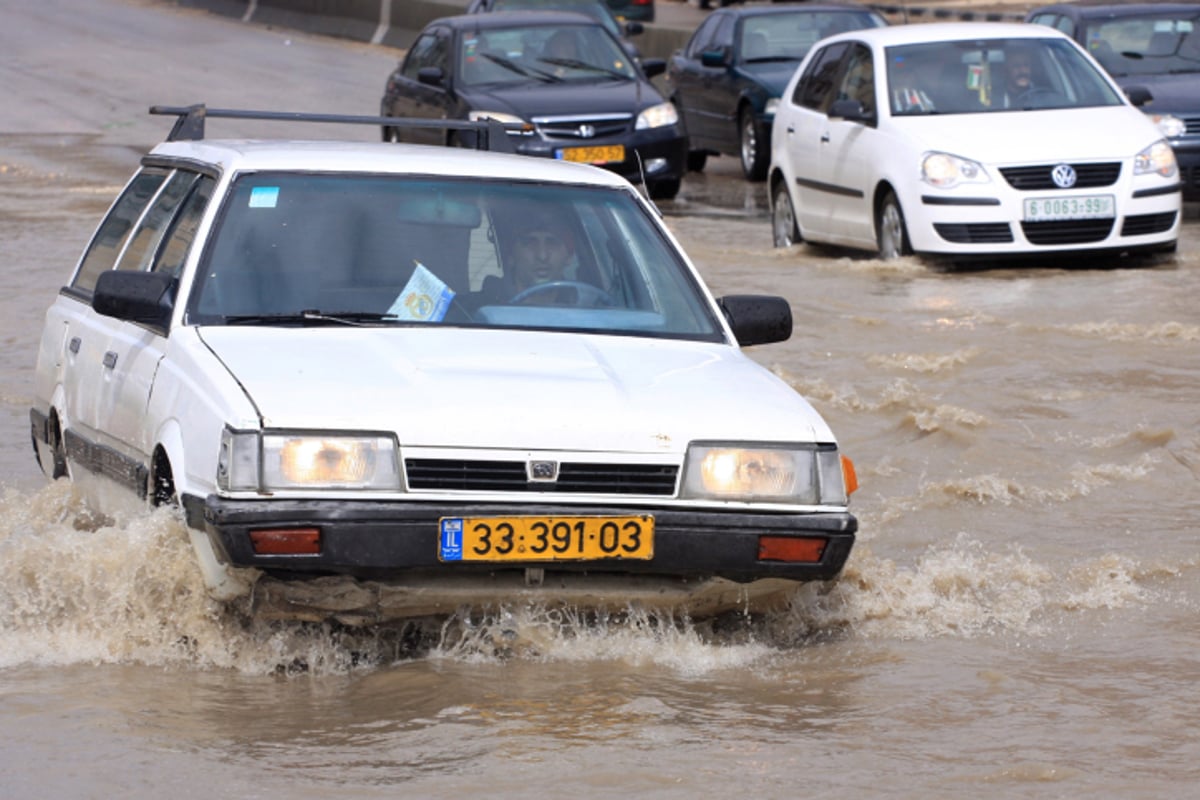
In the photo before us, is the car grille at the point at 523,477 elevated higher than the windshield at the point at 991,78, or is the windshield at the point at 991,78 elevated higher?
the car grille at the point at 523,477

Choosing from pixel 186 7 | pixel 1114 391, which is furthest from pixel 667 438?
pixel 186 7

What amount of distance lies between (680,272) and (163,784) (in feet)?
8.61

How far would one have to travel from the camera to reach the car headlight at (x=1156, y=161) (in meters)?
14.2

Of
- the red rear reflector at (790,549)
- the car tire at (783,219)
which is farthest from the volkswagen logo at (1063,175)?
the red rear reflector at (790,549)

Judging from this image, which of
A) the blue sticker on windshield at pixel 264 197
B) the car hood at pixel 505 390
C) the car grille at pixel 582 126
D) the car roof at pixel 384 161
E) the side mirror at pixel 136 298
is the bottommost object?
the car grille at pixel 582 126

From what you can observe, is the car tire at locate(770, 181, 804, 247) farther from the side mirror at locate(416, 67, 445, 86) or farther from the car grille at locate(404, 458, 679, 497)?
the car grille at locate(404, 458, 679, 497)

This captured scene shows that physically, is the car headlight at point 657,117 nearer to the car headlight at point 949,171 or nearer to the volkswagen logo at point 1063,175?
the car headlight at point 949,171

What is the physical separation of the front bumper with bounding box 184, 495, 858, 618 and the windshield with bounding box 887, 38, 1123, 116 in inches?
375

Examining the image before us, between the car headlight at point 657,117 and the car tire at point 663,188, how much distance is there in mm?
539

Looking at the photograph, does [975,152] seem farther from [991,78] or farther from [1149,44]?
[1149,44]

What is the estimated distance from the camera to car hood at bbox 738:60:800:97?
2108 centimetres

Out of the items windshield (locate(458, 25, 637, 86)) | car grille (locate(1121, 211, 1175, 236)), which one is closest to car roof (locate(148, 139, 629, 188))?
car grille (locate(1121, 211, 1175, 236))

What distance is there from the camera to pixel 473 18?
774 inches

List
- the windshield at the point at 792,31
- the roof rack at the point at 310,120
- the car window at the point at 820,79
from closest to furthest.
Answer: the roof rack at the point at 310,120 → the car window at the point at 820,79 → the windshield at the point at 792,31
